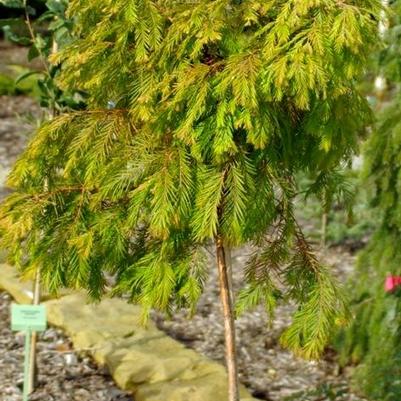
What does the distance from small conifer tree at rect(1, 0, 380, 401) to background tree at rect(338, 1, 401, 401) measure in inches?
63.8

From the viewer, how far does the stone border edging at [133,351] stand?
4.71m

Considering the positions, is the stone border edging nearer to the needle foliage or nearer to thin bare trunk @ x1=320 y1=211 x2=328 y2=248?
the needle foliage

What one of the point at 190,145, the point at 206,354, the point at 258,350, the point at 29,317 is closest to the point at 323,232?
the point at 258,350

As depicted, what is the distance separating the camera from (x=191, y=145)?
115 inches

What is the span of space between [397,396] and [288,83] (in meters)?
2.02

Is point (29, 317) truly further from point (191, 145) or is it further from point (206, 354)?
point (206, 354)

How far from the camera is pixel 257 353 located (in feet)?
19.6

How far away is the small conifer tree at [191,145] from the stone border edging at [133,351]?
144cm

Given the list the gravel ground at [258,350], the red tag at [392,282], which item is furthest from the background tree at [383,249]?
the gravel ground at [258,350]

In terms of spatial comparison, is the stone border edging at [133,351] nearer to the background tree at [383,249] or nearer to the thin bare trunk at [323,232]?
the background tree at [383,249]

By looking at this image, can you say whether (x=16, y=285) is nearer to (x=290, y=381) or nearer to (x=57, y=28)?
(x=290, y=381)

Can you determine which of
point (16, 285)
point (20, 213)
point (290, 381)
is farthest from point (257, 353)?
point (20, 213)

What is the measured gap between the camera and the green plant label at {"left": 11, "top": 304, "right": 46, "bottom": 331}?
3.75 metres

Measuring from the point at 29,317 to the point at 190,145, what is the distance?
4.22ft
